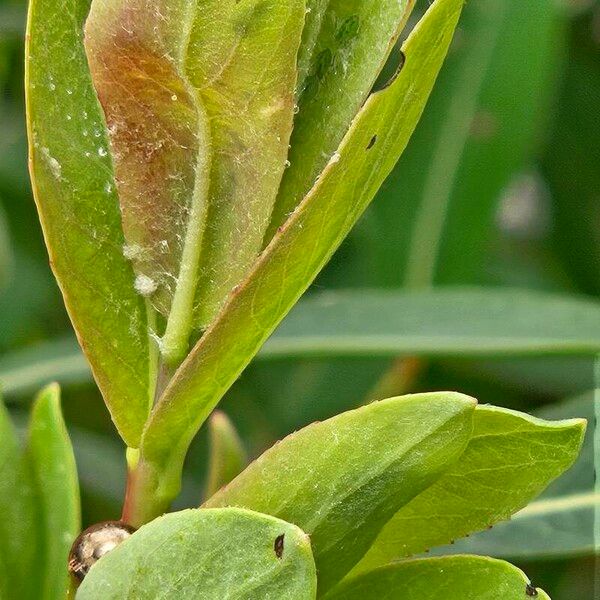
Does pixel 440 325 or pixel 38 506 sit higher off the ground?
pixel 38 506

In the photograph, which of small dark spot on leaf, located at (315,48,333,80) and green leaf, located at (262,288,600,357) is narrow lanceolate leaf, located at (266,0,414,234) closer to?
small dark spot on leaf, located at (315,48,333,80)

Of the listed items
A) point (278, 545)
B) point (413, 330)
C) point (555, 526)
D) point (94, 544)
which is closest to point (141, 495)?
point (94, 544)

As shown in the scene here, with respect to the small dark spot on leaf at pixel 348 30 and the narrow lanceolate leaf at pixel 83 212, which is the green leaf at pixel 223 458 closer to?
the narrow lanceolate leaf at pixel 83 212

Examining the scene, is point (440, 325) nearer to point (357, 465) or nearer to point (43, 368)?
point (43, 368)

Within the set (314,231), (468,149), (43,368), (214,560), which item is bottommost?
(43,368)

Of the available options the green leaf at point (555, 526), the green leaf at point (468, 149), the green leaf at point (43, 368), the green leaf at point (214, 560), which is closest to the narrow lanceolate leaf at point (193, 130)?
the green leaf at point (214, 560)

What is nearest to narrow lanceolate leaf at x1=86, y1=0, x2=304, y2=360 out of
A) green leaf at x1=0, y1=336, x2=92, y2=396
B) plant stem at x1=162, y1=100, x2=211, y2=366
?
plant stem at x1=162, y1=100, x2=211, y2=366
